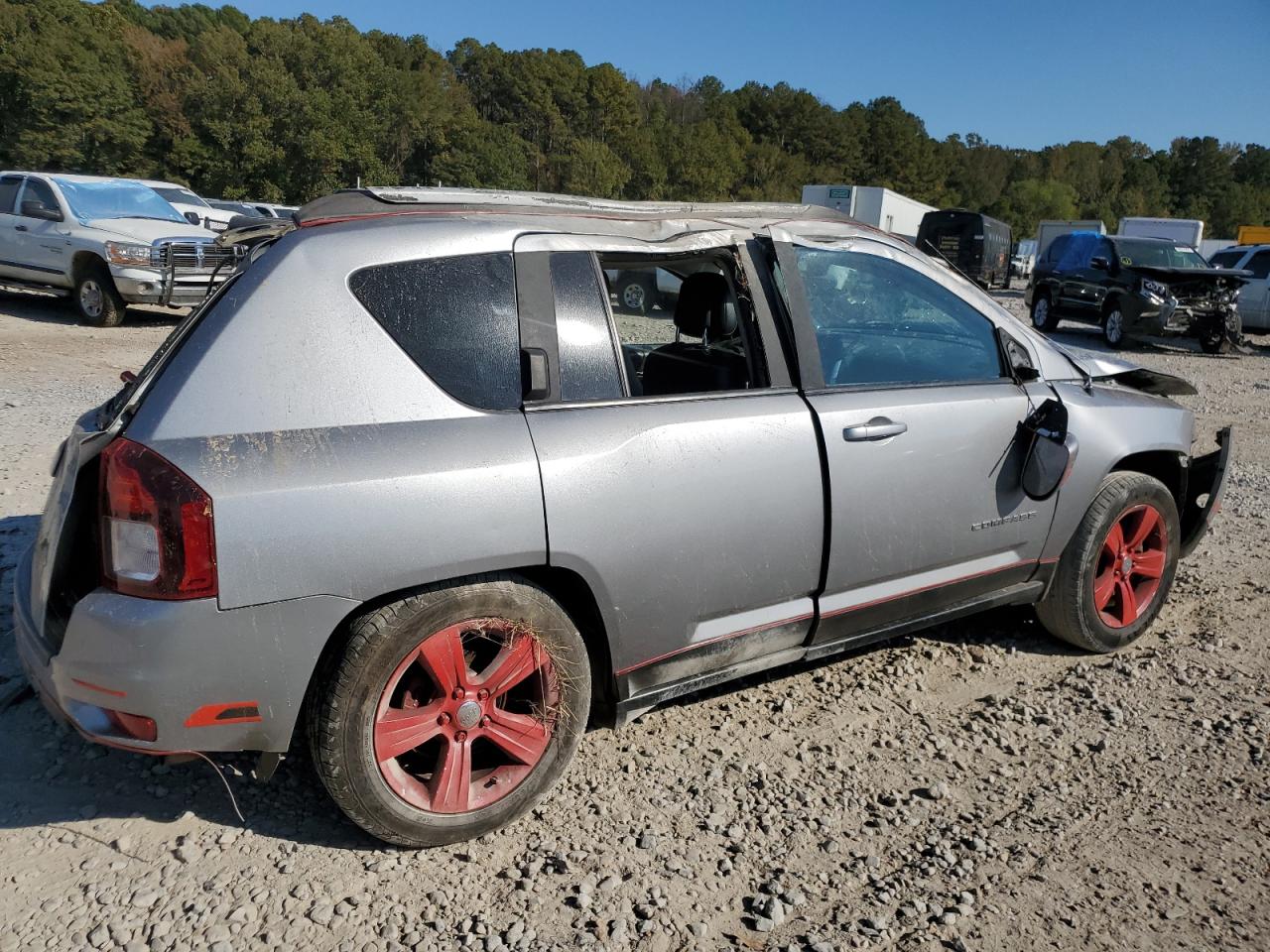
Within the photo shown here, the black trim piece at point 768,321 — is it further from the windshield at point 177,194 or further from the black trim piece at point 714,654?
the windshield at point 177,194

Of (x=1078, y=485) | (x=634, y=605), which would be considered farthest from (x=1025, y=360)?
(x=634, y=605)

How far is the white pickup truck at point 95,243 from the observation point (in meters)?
12.3

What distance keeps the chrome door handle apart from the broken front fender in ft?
5.95

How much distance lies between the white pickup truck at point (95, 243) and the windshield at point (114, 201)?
0.04 feet

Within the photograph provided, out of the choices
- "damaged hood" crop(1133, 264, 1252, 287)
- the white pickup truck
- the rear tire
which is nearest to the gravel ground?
the white pickup truck

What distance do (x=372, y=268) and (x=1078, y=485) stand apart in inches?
111

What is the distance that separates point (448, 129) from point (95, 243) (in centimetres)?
6959

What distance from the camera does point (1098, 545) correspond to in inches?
152

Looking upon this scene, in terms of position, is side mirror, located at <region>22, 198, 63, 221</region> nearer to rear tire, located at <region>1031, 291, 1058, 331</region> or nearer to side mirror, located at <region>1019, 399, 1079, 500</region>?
side mirror, located at <region>1019, 399, 1079, 500</region>

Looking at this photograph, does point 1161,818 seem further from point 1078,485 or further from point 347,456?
point 347,456

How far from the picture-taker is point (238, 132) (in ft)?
202

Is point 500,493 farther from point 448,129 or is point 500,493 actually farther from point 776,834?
point 448,129

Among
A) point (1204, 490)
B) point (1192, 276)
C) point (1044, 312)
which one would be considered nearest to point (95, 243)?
point (1204, 490)

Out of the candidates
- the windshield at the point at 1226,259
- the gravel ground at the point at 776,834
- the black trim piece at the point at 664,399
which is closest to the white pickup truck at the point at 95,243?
the gravel ground at the point at 776,834
